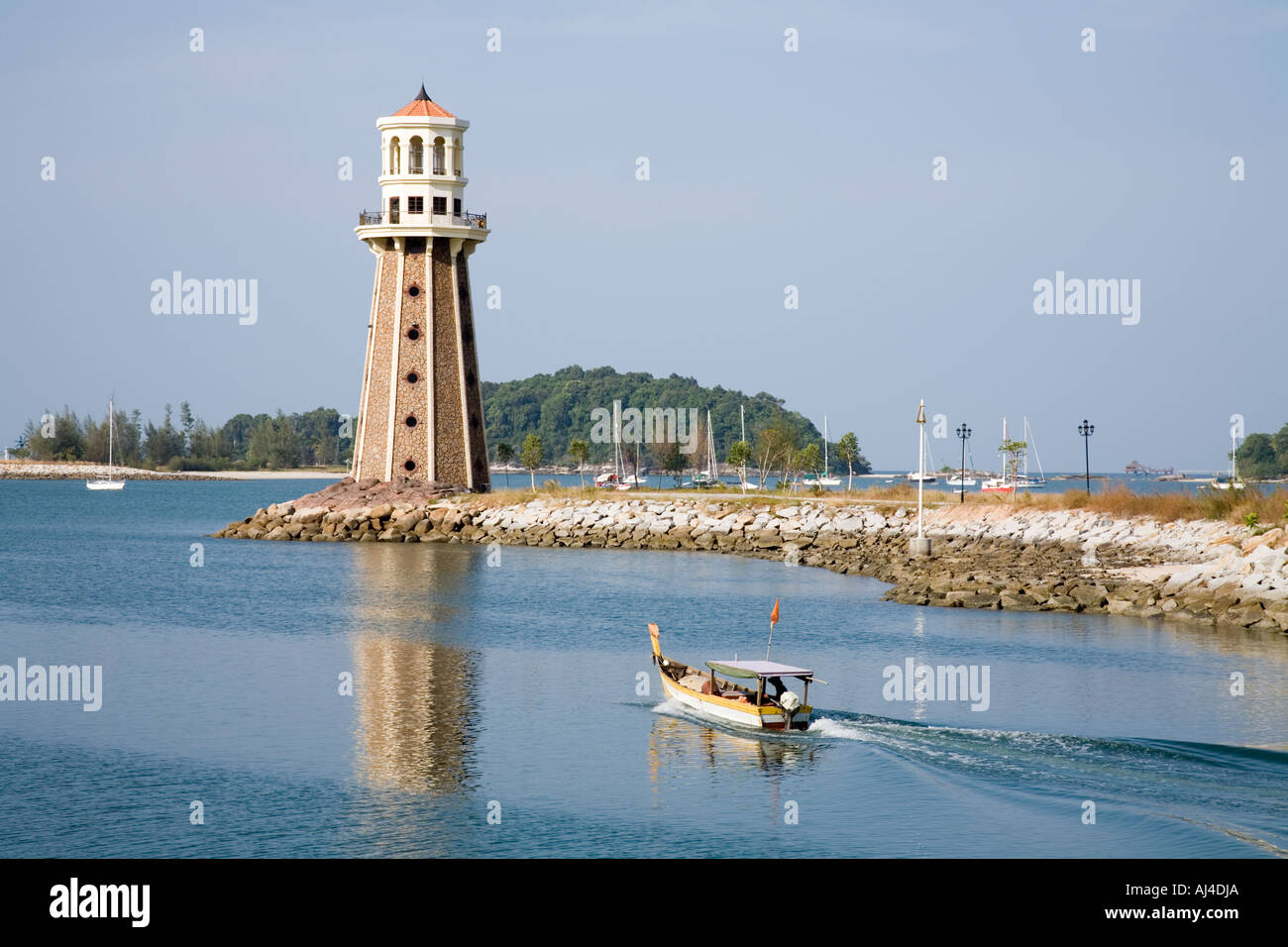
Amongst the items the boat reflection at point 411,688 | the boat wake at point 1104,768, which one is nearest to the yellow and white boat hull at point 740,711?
the boat wake at point 1104,768

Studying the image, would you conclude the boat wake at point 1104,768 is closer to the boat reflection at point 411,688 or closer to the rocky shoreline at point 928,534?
the boat reflection at point 411,688

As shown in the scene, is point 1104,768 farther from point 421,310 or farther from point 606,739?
point 421,310

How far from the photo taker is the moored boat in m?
29.6

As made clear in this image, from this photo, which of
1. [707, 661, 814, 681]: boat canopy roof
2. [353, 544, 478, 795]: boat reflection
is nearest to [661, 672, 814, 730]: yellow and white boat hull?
[707, 661, 814, 681]: boat canopy roof

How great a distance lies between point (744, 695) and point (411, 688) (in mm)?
9351

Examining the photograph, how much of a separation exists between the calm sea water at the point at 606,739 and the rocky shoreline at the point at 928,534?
8.81ft

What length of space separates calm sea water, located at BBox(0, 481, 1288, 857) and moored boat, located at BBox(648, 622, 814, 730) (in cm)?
41

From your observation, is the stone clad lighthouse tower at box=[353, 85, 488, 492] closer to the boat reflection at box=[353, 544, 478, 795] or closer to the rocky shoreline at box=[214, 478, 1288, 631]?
the rocky shoreline at box=[214, 478, 1288, 631]

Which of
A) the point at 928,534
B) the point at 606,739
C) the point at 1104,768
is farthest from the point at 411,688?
the point at 928,534

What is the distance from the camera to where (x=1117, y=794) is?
82.0ft

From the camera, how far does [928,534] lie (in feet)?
224
